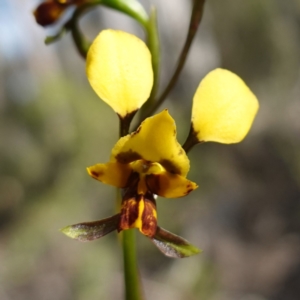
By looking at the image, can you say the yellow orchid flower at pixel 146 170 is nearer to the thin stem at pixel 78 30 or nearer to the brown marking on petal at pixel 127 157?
the brown marking on petal at pixel 127 157

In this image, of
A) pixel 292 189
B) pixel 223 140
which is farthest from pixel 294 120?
pixel 223 140

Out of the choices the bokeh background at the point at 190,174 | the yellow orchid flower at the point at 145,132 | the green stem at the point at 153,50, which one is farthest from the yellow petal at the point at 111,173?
the bokeh background at the point at 190,174

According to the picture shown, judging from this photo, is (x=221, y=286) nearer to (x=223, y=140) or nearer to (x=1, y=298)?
(x=1, y=298)

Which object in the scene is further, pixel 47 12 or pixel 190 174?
pixel 190 174

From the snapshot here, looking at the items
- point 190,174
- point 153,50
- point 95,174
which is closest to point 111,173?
point 95,174

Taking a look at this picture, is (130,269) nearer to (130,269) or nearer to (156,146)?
(130,269)

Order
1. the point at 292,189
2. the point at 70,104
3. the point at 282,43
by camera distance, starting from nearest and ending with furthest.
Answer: the point at 292,189, the point at 70,104, the point at 282,43

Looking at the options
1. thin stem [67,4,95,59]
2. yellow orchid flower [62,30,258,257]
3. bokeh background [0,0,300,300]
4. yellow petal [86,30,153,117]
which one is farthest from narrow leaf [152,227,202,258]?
bokeh background [0,0,300,300]
